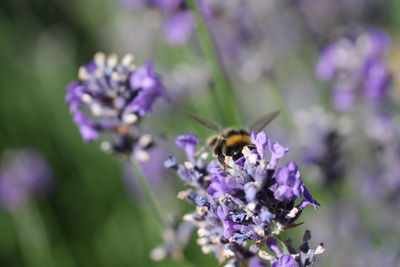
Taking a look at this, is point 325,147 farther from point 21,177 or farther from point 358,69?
point 21,177

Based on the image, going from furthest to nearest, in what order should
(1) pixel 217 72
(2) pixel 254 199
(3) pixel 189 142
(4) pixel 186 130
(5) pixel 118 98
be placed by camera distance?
(4) pixel 186 130 < (1) pixel 217 72 < (5) pixel 118 98 < (3) pixel 189 142 < (2) pixel 254 199

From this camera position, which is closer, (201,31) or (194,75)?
(201,31)

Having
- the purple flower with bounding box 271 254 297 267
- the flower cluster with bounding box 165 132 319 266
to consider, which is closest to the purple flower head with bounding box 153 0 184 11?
the flower cluster with bounding box 165 132 319 266

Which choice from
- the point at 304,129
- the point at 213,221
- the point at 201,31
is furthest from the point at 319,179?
the point at 213,221

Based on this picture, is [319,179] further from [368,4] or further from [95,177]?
[368,4]

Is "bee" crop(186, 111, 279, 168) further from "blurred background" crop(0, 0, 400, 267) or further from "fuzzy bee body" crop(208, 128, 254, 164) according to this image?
"blurred background" crop(0, 0, 400, 267)

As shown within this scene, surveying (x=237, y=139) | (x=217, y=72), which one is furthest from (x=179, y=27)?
(x=237, y=139)
